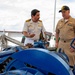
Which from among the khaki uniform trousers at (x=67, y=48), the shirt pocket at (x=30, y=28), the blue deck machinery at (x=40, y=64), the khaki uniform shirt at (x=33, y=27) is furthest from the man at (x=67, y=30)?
the blue deck machinery at (x=40, y=64)

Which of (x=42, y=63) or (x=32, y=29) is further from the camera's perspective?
(x=32, y=29)

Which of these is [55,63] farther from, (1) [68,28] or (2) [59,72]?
(1) [68,28]

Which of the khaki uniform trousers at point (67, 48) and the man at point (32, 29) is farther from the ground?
the man at point (32, 29)

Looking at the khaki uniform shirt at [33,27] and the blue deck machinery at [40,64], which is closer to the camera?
the blue deck machinery at [40,64]

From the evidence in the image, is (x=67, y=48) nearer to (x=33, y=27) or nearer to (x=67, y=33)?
(x=67, y=33)

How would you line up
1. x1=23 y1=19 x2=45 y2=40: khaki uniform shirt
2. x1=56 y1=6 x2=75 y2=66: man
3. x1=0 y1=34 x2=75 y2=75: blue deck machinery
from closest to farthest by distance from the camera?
x1=0 y1=34 x2=75 y2=75: blue deck machinery
x1=56 y1=6 x2=75 y2=66: man
x1=23 y1=19 x2=45 y2=40: khaki uniform shirt

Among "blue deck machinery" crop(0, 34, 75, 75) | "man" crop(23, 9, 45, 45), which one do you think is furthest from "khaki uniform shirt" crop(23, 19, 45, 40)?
"blue deck machinery" crop(0, 34, 75, 75)

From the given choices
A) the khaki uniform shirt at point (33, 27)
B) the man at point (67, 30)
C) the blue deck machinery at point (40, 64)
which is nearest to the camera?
the blue deck machinery at point (40, 64)

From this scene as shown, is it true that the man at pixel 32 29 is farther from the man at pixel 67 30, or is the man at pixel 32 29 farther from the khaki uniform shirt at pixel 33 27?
the man at pixel 67 30

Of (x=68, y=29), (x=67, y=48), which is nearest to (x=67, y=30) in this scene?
(x=68, y=29)

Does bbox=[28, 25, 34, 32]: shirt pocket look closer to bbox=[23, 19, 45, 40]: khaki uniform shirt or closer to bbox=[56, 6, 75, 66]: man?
bbox=[23, 19, 45, 40]: khaki uniform shirt

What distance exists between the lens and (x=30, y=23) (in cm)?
447

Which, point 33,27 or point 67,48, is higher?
point 33,27

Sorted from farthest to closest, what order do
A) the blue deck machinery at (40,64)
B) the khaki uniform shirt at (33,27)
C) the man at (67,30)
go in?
the khaki uniform shirt at (33,27) → the man at (67,30) → the blue deck machinery at (40,64)
